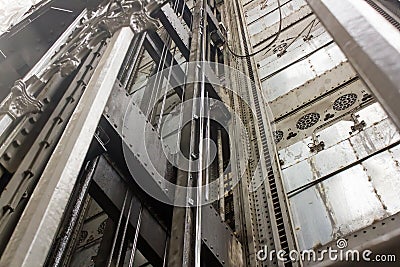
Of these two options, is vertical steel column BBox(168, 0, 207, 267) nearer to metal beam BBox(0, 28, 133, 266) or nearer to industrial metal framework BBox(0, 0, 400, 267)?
industrial metal framework BBox(0, 0, 400, 267)

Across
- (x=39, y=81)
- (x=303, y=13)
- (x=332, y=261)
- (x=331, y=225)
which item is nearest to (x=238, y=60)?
(x=303, y=13)

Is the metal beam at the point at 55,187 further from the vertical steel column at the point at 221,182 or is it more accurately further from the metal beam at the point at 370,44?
the vertical steel column at the point at 221,182

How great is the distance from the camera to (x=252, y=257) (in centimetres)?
278

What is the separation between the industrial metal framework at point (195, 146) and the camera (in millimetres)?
1410

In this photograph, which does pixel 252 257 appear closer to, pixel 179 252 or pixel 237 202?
pixel 237 202

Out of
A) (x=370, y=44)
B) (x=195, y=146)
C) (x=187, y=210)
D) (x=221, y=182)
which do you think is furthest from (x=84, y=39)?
(x=370, y=44)

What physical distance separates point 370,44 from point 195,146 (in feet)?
6.70

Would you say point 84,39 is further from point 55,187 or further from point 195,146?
point 55,187

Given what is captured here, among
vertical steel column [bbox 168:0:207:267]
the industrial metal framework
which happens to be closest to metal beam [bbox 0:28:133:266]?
the industrial metal framework

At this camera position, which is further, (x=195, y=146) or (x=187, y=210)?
(x=195, y=146)

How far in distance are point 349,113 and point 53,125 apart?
2743mm

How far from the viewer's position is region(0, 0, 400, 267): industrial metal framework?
1.41 metres

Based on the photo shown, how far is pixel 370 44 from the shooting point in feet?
3.34

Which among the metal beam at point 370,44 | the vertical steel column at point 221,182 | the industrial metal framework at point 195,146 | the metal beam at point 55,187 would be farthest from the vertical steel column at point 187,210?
the metal beam at point 370,44
